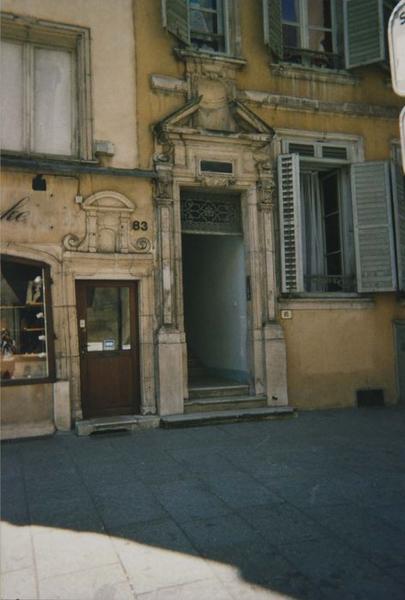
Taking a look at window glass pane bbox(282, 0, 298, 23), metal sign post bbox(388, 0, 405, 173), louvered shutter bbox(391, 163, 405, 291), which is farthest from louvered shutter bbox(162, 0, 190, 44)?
metal sign post bbox(388, 0, 405, 173)

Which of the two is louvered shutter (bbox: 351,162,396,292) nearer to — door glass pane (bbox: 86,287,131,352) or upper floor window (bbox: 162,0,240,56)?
upper floor window (bbox: 162,0,240,56)

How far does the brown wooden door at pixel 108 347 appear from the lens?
7758 millimetres

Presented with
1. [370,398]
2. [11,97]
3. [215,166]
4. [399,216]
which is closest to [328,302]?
[370,398]

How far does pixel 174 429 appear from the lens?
743 cm

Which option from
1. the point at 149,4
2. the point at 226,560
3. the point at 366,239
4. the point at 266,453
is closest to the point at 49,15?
the point at 149,4

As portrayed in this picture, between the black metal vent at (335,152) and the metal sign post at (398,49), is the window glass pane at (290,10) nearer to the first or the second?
the black metal vent at (335,152)

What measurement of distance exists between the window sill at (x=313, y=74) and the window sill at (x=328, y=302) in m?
3.81

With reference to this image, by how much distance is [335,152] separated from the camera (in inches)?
368

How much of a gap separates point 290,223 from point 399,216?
198 cm

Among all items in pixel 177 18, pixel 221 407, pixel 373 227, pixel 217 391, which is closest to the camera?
pixel 221 407

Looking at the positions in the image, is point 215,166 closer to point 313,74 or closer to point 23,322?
point 313,74

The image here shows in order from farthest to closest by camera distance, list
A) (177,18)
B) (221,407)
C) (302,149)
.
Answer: (302,149) < (177,18) < (221,407)

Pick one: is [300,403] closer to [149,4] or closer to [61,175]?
[61,175]

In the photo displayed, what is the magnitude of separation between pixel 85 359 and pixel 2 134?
3.43m
